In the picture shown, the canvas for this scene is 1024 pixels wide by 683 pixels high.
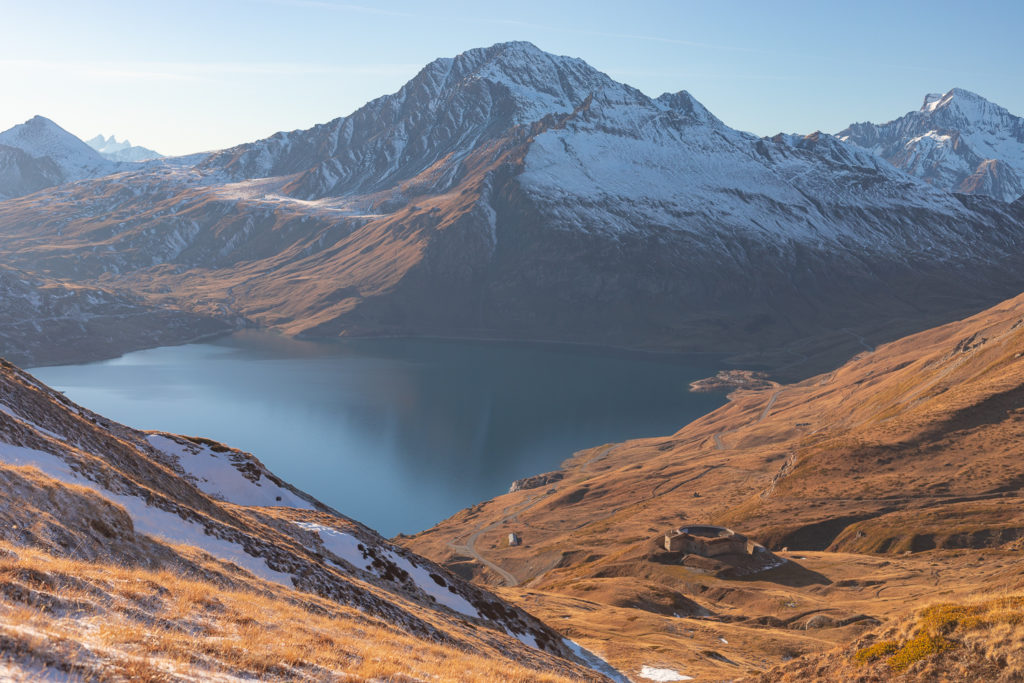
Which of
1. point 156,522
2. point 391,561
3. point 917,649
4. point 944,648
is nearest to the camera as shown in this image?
point 944,648

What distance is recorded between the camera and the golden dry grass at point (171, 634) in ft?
45.1

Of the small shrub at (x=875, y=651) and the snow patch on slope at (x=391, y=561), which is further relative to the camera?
the snow patch on slope at (x=391, y=561)

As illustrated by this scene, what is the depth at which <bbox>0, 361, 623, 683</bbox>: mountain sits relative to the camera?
15273 mm

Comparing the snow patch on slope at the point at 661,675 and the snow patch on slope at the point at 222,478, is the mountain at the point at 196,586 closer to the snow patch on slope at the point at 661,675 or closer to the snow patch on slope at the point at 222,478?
the snow patch on slope at the point at 222,478

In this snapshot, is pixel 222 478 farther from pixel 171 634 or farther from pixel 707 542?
pixel 707 542

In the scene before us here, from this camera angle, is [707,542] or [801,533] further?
[801,533]

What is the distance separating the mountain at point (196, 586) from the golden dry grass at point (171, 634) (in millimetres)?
52

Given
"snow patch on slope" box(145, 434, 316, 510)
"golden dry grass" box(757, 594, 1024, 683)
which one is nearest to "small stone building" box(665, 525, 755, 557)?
"snow patch on slope" box(145, 434, 316, 510)

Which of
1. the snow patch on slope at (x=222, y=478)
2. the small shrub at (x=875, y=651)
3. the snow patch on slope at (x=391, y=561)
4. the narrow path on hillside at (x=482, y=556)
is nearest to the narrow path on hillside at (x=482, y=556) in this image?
the narrow path on hillside at (x=482, y=556)

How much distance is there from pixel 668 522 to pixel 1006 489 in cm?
4583

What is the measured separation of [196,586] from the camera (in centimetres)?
2091

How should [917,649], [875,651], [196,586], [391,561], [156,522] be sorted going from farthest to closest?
[391,561] < [156,522] < [875,651] < [917,649] < [196,586]

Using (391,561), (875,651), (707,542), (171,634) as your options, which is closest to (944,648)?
(875,651)

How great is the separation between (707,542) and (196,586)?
76.7m
